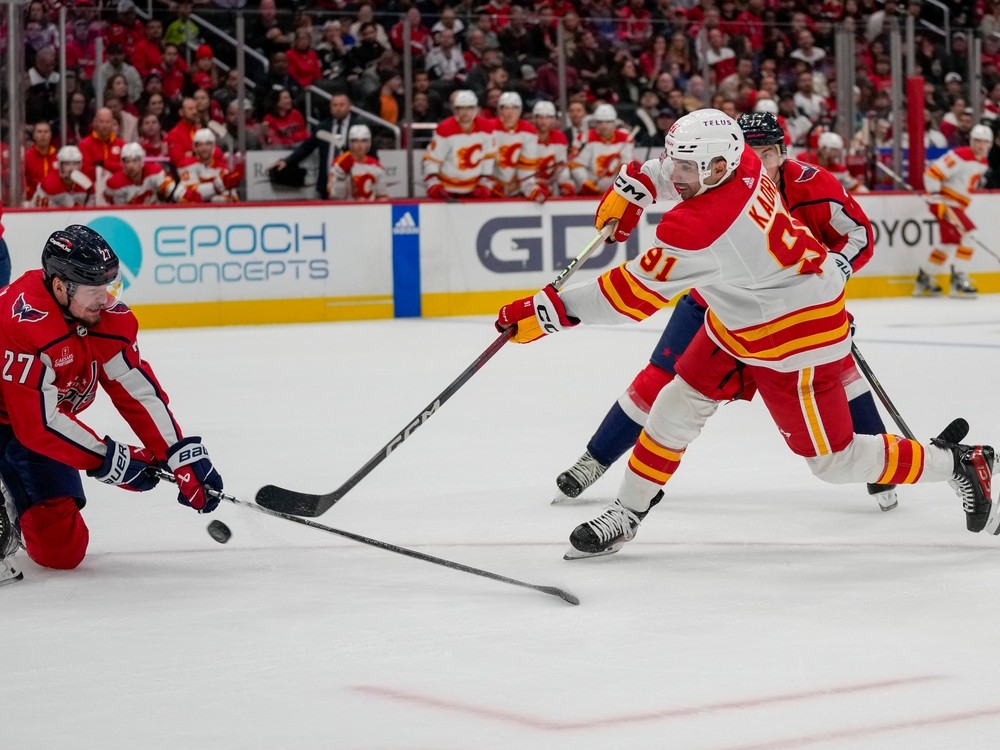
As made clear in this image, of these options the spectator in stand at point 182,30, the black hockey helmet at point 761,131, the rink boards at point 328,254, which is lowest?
the rink boards at point 328,254

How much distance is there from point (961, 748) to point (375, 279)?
903 cm

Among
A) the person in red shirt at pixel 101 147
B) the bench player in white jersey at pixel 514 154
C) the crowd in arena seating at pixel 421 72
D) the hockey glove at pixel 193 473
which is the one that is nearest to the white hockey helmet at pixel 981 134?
the crowd in arena seating at pixel 421 72

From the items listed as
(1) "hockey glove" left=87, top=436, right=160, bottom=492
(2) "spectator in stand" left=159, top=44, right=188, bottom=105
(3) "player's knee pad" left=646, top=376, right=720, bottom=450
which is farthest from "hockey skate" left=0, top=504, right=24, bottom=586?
(2) "spectator in stand" left=159, top=44, right=188, bottom=105

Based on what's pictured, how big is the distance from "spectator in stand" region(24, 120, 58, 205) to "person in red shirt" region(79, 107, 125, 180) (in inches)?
9.3

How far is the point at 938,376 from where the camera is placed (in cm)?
722

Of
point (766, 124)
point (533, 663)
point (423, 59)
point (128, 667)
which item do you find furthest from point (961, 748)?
point (423, 59)

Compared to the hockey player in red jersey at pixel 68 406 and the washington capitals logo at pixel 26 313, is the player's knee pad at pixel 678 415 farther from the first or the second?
the washington capitals logo at pixel 26 313

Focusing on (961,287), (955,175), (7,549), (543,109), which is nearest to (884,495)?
(7,549)

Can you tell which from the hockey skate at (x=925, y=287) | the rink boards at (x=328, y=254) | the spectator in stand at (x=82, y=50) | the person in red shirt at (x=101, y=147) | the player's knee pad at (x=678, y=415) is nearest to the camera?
the player's knee pad at (x=678, y=415)

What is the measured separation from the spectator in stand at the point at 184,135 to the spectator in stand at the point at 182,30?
44 centimetres

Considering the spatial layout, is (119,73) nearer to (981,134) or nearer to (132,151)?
(132,151)

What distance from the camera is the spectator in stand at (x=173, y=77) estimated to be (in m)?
10.8

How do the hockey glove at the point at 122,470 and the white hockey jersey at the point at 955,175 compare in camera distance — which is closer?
the hockey glove at the point at 122,470

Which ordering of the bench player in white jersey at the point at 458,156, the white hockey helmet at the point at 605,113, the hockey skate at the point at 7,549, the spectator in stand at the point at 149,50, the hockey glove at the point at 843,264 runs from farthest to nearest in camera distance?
the white hockey helmet at the point at 605,113, the bench player in white jersey at the point at 458,156, the spectator in stand at the point at 149,50, the hockey glove at the point at 843,264, the hockey skate at the point at 7,549
